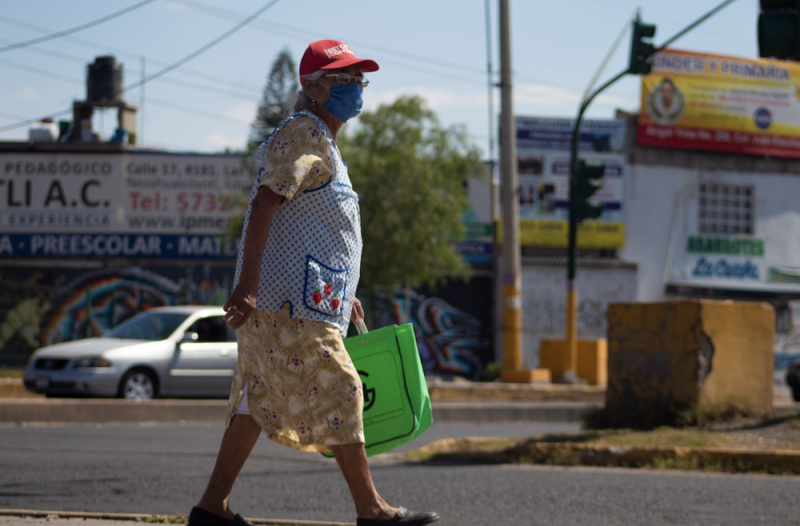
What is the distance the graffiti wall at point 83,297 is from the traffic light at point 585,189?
1118cm

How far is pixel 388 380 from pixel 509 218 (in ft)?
42.8

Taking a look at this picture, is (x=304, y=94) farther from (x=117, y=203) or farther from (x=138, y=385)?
(x=117, y=203)

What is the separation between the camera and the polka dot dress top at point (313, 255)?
3.34 m

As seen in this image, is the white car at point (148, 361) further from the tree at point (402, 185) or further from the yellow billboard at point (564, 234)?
the yellow billboard at point (564, 234)

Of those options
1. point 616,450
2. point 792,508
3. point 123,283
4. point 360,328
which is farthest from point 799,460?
point 123,283

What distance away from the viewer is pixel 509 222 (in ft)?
54.3

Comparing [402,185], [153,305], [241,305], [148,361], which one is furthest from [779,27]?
[153,305]

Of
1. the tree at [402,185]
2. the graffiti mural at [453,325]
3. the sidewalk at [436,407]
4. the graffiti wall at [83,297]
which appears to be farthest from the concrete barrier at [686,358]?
the graffiti wall at [83,297]

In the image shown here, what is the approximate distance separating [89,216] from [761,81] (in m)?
18.4

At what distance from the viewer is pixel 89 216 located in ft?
81.2

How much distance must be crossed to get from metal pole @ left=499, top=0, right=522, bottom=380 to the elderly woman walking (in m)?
13.2

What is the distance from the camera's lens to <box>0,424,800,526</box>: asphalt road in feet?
15.9

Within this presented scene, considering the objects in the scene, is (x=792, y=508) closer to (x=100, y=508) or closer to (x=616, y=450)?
(x=616, y=450)

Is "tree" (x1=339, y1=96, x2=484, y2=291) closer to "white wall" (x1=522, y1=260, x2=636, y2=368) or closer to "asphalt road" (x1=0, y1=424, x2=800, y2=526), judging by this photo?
"white wall" (x1=522, y1=260, x2=636, y2=368)
